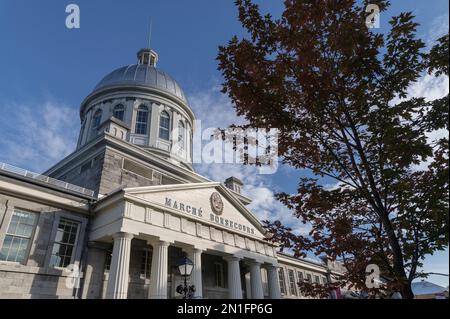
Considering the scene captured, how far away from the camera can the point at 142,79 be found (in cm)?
3344

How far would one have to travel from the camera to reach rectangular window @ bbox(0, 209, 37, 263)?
1416cm

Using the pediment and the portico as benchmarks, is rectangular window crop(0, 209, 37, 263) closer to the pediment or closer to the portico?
the portico

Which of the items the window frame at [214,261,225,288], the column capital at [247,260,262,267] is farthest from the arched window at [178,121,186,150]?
the column capital at [247,260,262,267]

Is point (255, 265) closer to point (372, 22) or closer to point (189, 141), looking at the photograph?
point (189, 141)

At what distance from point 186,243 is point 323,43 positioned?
14386 mm

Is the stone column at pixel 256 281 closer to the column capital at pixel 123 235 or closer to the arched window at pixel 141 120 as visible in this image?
the column capital at pixel 123 235

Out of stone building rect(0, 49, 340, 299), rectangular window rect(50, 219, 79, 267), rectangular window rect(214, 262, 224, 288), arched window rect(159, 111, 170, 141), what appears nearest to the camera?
stone building rect(0, 49, 340, 299)

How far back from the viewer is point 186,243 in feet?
58.3

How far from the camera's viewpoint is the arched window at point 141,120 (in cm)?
3076

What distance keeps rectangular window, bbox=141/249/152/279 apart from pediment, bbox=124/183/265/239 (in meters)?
3.37

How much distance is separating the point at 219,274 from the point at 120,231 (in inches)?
401

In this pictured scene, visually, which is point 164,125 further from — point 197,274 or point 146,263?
point 197,274

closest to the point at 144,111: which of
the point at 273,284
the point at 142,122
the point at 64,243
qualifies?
the point at 142,122

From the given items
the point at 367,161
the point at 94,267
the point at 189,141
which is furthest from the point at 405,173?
the point at 189,141
